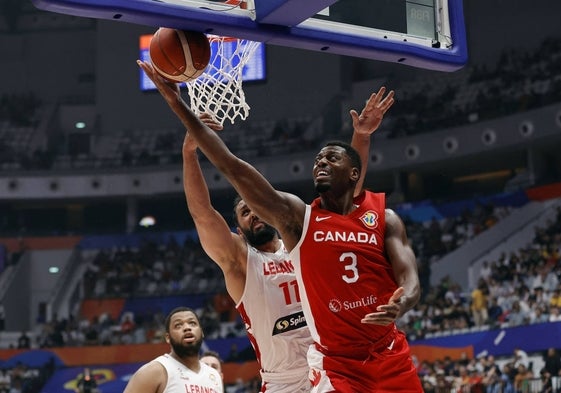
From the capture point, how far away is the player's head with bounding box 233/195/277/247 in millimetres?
5324

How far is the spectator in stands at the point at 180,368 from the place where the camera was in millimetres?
5816

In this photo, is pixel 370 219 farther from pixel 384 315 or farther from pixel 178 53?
pixel 178 53

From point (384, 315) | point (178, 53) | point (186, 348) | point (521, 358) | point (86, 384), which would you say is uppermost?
point (178, 53)

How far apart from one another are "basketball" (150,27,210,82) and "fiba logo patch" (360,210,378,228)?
1.12 m

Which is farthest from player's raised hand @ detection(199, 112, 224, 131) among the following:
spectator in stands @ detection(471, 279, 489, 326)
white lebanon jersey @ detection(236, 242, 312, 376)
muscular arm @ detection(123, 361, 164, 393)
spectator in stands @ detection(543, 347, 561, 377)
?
spectator in stands @ detection(471, 279, 489, 326)

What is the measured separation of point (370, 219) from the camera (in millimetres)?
4367

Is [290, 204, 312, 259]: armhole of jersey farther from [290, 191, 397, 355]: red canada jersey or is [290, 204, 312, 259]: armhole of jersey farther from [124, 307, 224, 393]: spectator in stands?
[124, 307, 224, 393]: spectator in stands

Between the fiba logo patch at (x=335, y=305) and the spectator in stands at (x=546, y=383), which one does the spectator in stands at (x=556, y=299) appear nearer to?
the spectator in stands at (x=546, y=383)

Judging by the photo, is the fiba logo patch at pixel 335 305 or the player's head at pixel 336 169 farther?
the player's head at pixel 336 169

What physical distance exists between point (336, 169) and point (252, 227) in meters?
1.12

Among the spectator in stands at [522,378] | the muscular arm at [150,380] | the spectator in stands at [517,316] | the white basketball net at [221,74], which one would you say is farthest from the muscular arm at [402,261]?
the spectator in stands at [517,316]

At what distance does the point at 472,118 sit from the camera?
2430cm

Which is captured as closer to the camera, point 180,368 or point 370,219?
point 370,219

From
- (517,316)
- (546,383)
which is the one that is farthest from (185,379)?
(517,316)
